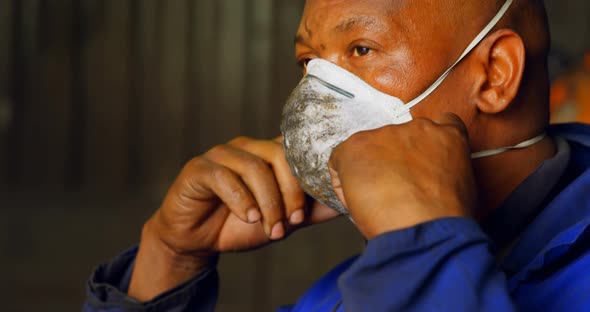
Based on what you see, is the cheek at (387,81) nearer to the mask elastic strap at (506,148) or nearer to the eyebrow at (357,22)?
the eyebrow at (357,22)

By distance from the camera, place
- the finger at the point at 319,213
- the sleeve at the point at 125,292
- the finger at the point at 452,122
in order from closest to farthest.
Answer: the finger at the point at 452,122
the finger at the point at 319,213
the sleeve at the point at 125,292

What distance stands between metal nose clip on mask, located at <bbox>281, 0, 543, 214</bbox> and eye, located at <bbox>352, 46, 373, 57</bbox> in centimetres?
4

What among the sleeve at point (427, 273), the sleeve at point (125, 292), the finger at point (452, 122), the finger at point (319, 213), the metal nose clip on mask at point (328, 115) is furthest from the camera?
the sleeve at point (125, 292)

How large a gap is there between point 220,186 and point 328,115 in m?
0.43

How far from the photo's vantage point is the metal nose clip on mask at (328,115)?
55.5 inches

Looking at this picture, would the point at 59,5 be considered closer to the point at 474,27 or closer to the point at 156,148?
the point at 156,148

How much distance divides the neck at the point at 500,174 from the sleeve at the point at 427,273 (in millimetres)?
456

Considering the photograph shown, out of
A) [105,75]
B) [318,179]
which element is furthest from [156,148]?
[318,179]

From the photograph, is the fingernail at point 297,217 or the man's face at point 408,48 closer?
the man's face at point 408,48

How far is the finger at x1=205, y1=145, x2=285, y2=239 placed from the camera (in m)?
1.70

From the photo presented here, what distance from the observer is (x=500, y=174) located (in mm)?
1483

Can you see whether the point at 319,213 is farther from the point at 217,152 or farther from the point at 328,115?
the point at 328,115

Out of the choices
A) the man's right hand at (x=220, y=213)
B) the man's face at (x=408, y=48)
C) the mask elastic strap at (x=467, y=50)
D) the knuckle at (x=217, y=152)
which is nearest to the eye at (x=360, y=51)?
the man's face at (x=408, y=48)

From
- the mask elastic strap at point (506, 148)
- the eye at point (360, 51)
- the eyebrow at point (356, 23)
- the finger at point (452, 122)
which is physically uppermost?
the eyebrow at point (356, 23)
